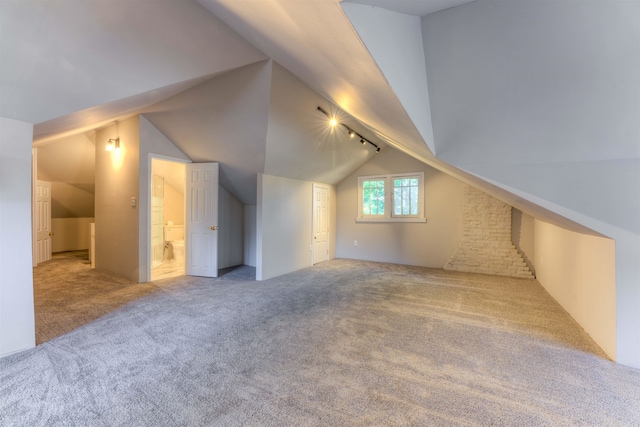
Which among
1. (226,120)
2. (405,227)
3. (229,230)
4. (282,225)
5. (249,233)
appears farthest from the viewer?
(405,227)

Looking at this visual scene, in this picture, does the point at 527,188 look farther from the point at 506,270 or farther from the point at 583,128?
the point at 506,270

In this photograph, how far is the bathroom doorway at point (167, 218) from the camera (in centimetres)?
589

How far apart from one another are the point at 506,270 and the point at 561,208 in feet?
11.9

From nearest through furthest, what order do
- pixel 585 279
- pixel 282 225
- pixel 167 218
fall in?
pixel 585 279, pixel 282 225, pixel 167 218

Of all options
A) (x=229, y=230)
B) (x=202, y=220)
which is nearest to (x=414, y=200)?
(x=229, y=230)

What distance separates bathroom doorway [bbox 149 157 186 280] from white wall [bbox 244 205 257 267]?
1343mm

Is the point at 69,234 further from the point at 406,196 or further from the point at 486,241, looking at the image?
the point at 486,241

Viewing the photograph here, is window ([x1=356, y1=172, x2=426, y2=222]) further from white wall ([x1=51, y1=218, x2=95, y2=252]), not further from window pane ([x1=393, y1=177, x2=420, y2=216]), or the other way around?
white wall ([x1=51, y1=218, x2=95, y2=252])

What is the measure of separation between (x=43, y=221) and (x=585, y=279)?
992cm

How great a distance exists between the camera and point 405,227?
644 centimetres

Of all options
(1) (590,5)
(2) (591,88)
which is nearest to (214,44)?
(1) (590,5)

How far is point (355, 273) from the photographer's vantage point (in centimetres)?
548

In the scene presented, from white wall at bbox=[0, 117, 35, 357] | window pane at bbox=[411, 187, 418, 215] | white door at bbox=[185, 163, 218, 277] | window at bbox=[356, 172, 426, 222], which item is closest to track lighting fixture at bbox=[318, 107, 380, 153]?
window at bbox=[356, 172, 426, 222]

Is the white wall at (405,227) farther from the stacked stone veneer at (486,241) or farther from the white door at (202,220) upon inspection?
the white door at (202,220)
